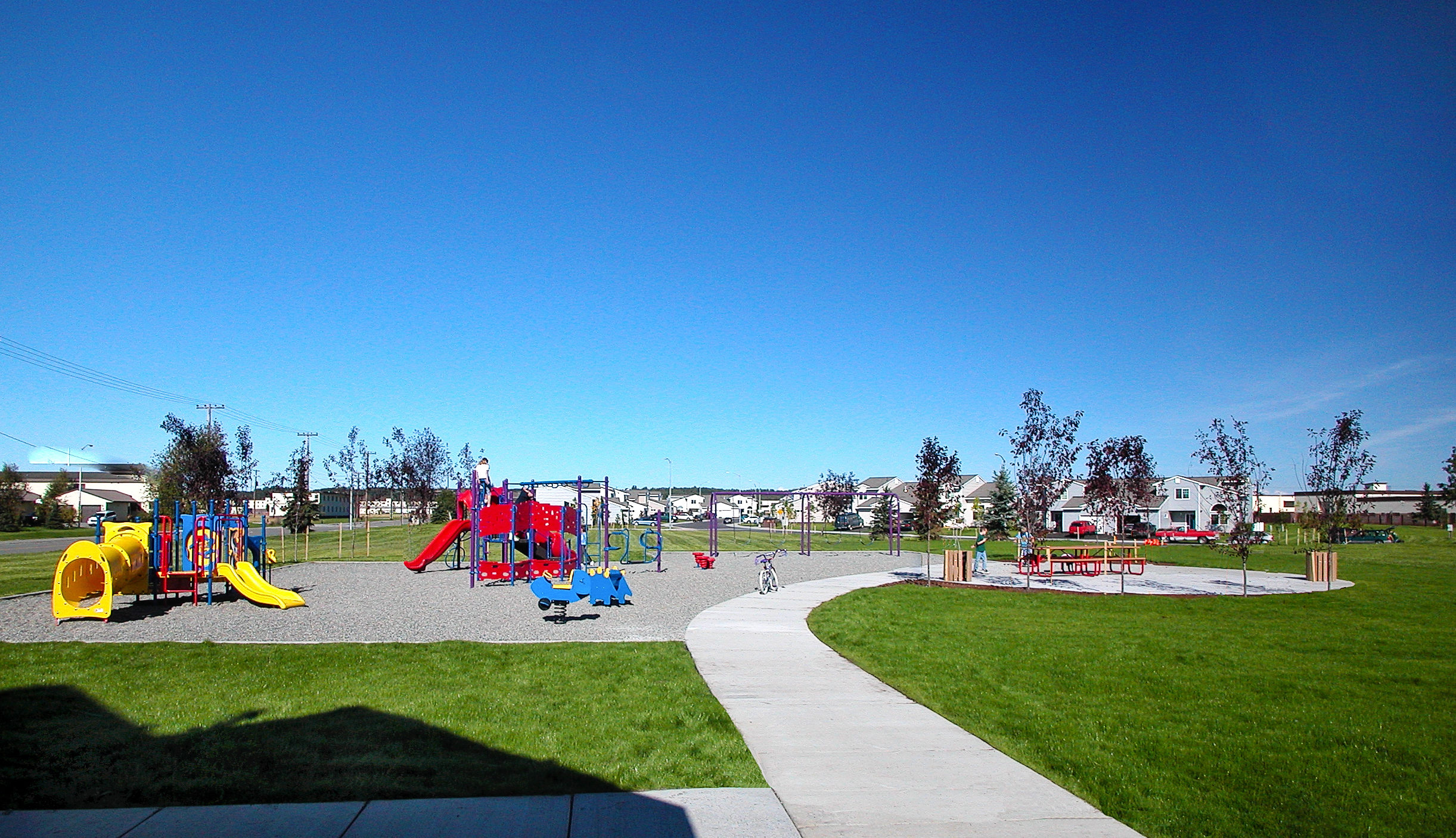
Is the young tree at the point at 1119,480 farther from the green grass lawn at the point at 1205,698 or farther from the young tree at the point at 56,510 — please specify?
the young tree at the point at 56,510

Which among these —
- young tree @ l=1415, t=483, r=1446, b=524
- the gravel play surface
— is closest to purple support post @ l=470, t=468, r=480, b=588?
the gravel play surface

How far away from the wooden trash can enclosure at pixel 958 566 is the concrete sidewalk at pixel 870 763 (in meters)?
13.0

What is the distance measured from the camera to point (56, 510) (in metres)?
64.0

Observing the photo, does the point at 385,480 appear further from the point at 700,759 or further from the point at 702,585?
the point at 700,759

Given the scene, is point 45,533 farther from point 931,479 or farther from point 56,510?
point 931,479

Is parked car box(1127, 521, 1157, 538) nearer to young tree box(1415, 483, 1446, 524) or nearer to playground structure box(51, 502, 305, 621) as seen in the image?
young tree box(1415, 483, 1446, 524)

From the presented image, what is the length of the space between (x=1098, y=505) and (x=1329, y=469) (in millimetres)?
37289

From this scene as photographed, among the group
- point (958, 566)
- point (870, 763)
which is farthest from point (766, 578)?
point (870, 763)

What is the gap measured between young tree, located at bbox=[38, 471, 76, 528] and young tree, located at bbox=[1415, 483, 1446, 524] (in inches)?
4521

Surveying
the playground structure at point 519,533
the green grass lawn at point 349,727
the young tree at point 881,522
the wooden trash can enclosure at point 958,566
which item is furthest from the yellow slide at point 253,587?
the young tree at point 881,522

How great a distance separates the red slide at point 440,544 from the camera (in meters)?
25.4

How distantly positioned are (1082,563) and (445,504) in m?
45.1

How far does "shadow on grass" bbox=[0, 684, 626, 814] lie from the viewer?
5.67 m

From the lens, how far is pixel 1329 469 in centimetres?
2236
